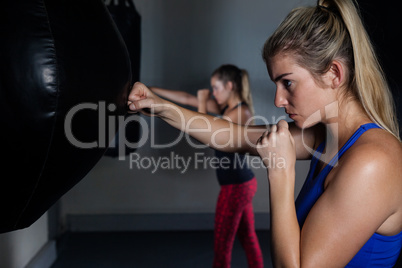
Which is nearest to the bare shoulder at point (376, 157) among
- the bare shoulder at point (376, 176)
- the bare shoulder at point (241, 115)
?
the bare shoulder at point (376, 176)

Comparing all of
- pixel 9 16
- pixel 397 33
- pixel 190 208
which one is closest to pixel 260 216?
pixel 190 208

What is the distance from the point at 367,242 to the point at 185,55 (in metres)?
2.64

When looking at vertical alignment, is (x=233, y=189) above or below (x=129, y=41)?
below

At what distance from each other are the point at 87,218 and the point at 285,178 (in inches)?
111

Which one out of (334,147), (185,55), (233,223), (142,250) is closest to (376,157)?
(334,147)

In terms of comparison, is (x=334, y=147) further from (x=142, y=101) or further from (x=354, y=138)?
(x=142, y=101)

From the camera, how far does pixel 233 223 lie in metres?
2.14

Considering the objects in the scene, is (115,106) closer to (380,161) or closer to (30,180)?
(30,180)

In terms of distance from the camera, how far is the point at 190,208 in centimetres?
347

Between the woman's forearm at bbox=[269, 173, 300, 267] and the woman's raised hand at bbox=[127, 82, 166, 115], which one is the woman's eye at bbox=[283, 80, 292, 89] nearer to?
the woman's forearm at bbox=[269, 173, 300, 267]

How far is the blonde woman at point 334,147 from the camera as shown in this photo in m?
0.81

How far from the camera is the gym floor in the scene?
2.77 m

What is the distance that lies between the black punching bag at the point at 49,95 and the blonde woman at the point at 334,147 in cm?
33

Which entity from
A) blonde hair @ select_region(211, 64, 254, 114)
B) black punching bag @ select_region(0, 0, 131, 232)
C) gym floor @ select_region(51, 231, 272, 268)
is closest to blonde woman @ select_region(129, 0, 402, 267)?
black punching bag @ select_region(0, 0, 131, 232)
